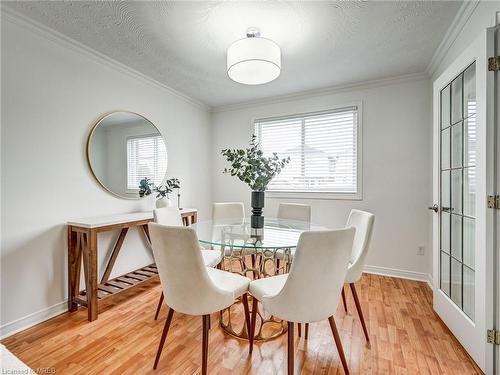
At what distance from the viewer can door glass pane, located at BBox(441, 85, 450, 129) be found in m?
2.05

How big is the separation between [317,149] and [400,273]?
Answer: 6.10 feet

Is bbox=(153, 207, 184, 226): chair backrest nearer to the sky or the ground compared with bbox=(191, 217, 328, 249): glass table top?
nearer to the sky

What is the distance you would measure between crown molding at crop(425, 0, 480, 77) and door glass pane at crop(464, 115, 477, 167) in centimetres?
79

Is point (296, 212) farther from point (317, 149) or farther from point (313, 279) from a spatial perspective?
point (313, 279)

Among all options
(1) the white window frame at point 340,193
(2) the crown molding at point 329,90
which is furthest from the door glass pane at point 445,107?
(1) the white window frame at point 340,193

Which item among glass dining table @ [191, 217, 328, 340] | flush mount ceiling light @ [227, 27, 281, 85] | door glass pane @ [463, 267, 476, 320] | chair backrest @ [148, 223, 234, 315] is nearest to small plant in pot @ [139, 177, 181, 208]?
glass dining table @ [191, 217, 328, 340]

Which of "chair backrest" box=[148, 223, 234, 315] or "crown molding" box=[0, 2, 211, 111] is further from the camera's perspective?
"crown molding" box=[0, 2, 211, 111]

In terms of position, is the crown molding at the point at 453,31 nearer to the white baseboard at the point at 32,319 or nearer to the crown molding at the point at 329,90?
the crown molding at the point at 329,90

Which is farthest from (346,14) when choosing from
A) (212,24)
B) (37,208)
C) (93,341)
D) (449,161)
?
(93,341)

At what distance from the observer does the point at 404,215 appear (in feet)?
9.71

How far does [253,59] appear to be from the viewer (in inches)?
69.6

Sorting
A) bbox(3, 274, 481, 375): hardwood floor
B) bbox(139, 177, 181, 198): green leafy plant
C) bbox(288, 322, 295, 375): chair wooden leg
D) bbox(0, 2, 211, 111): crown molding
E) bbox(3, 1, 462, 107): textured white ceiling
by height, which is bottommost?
bbox(3, 274, 481, 375): hardwood floor

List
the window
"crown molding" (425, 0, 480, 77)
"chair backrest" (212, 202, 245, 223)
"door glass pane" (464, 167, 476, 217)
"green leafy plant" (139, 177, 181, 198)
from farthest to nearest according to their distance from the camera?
the window → "chair backrest" (212, 202, 245, 223) → "green leafy plant" (139, 177, 181, 198) → "crown molding" (425, 0, 480, 77) → "door glass pane" (464, 167, 476, 217)

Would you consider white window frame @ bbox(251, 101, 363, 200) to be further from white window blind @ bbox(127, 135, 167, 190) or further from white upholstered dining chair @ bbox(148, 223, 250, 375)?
white upholstered dining chair @ bbox(148, 223, 250, 375)
